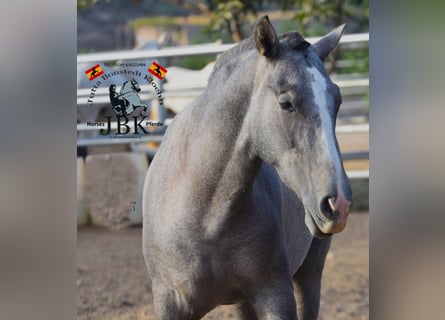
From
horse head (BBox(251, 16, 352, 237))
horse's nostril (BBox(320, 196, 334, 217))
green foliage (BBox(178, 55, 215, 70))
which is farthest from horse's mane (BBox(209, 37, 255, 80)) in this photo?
green foliage (BBox(178, 55, 215, 70))

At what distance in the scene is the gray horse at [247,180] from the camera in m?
1.76

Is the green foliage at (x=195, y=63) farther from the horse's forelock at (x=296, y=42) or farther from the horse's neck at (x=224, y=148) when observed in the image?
the horse's forelock at (x=296, y=42)

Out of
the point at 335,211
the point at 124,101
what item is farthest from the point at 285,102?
the point at 124,101

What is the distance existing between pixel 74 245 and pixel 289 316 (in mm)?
654

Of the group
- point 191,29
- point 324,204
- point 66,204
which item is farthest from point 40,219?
point 191,29

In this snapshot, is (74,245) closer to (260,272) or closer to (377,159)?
(260,272)

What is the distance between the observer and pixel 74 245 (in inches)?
87.7

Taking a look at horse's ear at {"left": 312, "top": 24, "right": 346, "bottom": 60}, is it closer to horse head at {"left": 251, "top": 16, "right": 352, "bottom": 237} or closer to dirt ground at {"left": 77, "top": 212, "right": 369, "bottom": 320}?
horse head at {"left": 251, "top": 16, "right": 352, "bottom": 237}

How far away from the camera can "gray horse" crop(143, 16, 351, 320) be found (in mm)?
1759

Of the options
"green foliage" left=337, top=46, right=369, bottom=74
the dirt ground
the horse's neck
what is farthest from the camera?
"green foliage" left=337, top=46, right=369, bottom=74

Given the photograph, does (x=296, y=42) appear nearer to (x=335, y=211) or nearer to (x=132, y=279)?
(x=335, y=211)

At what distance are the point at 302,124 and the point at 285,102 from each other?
0.07m

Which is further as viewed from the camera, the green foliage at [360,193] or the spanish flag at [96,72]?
the green foliage at [360,193]

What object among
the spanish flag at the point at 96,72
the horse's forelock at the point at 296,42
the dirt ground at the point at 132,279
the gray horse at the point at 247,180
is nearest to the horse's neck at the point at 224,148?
the gray horse at the point at 247,180
